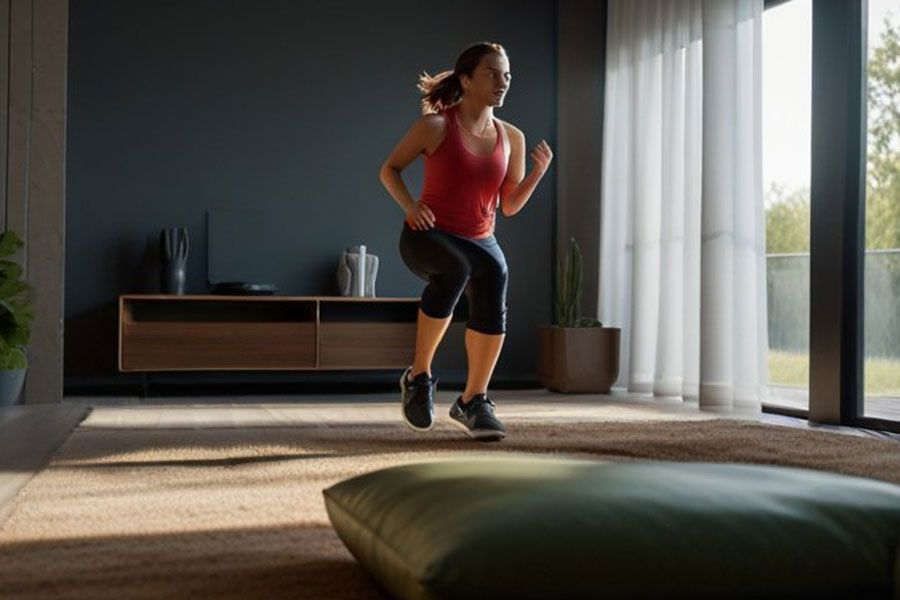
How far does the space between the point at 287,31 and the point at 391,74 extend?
60 centimetres

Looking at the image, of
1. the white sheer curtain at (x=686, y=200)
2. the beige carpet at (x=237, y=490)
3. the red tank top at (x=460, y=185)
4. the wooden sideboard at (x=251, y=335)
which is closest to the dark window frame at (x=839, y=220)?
the white sheer curtain at (x=686, y=200)

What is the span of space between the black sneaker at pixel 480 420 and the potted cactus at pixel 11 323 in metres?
2.17

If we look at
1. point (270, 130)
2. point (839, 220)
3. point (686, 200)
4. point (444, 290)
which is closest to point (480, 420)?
point (444, 290)

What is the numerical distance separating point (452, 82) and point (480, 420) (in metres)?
1.06

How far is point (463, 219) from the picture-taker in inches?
A: 134

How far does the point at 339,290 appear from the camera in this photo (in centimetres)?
585

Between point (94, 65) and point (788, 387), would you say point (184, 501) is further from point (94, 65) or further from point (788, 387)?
point (94, 65)

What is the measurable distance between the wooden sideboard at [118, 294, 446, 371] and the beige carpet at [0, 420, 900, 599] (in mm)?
1705

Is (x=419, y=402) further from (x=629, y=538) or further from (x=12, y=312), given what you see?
(x=629, y=538)

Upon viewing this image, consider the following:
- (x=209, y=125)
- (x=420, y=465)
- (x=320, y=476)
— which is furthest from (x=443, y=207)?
(x=209, y=125)

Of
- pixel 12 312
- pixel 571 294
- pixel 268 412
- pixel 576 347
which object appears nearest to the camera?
pixel 268 412

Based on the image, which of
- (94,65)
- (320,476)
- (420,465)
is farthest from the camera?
(94,65)

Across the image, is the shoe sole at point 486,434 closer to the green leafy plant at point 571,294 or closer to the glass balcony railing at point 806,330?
the glass balcony railing at point 806,330

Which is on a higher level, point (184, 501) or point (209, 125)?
point (209, 125)
